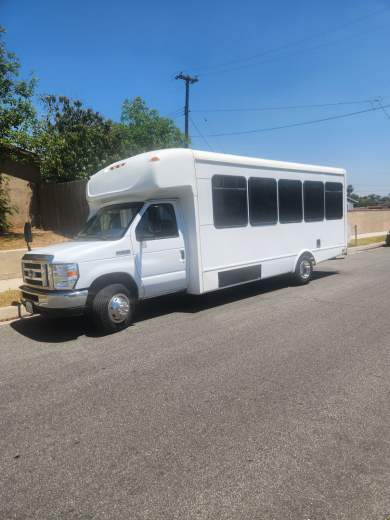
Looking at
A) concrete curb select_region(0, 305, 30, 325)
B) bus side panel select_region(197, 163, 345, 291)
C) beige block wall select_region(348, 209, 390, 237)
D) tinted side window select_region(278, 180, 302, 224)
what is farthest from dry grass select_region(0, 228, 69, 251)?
beige block wall select_region(348, 209, 390, 237)

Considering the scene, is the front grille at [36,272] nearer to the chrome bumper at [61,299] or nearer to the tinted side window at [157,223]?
the chrome bumper at [61,299]

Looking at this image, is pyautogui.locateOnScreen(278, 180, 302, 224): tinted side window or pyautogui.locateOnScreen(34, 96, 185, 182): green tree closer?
pyautogui.locateOnScreen(278, 180, 302, 224): tinted side window

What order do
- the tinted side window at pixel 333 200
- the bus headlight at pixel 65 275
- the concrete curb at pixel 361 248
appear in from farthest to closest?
the concrete curb at pixel 361 248
the tinted side window at pixel 333 200
the bus headlight at pixel 65 275

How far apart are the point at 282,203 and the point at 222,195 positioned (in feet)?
6.84

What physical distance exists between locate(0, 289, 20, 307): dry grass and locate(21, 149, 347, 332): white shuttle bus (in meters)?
1.96

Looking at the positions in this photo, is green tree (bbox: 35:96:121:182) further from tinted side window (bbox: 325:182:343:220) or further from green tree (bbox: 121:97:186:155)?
tinted side window (bbox: 325:182:343:220)

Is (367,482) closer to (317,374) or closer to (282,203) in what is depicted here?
(317,374)

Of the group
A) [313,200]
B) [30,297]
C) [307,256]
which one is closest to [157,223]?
[30,297]

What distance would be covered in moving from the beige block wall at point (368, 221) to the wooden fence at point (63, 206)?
18.4 metres

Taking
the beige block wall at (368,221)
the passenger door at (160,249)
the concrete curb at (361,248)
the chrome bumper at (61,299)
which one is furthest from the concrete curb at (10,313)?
the beige block wall at (368,221)

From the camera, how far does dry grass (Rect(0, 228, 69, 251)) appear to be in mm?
13866

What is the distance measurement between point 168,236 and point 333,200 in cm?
582

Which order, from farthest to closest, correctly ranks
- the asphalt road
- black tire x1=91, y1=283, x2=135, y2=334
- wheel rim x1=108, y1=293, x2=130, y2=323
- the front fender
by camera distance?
wheel rim x1=108, y1=293, x2=130, y2=323
black tire x1=91, y1=283, x2=135, y2=334
the front fender
the asphalt road

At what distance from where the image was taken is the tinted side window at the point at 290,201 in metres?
9.32
